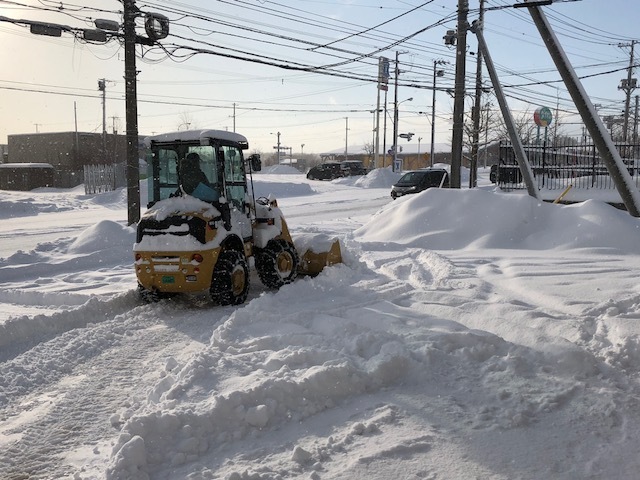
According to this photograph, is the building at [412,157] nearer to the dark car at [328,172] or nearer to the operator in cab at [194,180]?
the dark car at [328,172]

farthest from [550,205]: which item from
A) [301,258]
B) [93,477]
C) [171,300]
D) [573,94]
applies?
[93,477]

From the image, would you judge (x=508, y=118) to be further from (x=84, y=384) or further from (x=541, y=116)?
(x=541, y=116)

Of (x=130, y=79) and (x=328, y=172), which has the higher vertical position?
(x=130, y=79)

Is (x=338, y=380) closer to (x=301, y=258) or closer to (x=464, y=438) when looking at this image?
(x=464, y=438)

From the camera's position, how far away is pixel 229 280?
7629 mm

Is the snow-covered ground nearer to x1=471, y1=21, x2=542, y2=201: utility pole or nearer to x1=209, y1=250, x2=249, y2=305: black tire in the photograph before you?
x1=209, y1=250, x2=249, y2=305: black tire

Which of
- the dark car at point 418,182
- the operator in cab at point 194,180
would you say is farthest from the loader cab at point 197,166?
the dark car at point 418,182

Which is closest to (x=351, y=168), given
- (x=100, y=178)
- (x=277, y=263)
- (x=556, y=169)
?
(x=100, y=178)

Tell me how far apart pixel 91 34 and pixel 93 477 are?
1462cm

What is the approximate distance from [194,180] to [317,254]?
2.54m

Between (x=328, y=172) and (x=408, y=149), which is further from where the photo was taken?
(x=408, y=149)

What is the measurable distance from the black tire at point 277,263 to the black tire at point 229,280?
60cm

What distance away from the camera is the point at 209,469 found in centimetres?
345

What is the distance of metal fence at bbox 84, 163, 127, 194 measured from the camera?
34.4 meters
